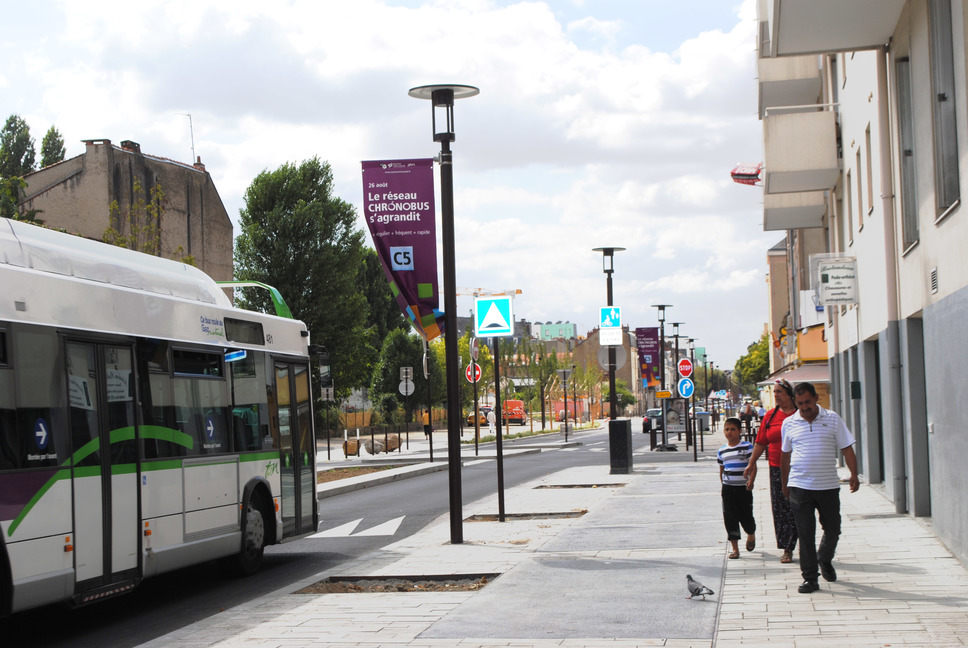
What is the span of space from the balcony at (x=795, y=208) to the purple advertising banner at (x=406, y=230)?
55.4 ft

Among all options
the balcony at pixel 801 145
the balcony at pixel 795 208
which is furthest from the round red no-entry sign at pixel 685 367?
the balcony at pixel 801 145

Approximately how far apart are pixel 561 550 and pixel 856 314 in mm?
10888

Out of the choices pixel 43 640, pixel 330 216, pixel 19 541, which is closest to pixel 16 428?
pixel 19 541

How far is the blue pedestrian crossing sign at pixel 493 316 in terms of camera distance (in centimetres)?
1584

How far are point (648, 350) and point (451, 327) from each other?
3128cm

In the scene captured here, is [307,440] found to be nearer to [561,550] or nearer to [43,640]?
[561,550]

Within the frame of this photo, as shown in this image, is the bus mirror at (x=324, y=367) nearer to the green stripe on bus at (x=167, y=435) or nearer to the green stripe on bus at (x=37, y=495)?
the green stripe on bus at (x=167, y=435)

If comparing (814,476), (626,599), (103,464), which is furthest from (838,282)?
(103,464)

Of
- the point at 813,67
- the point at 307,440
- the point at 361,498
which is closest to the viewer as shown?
the point at 307,440

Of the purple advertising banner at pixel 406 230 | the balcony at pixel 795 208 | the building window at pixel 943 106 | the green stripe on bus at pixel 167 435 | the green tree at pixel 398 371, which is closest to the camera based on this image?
the green stripe on bus at pixel 167 435

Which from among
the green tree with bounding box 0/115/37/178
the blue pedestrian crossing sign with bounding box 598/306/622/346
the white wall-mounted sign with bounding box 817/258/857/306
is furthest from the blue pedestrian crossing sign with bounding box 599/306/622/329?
the green tree with bounding box 0/115/37/178

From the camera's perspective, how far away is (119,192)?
157 feet

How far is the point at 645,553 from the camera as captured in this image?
11.9 m

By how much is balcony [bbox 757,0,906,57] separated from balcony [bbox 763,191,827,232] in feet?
45.2
